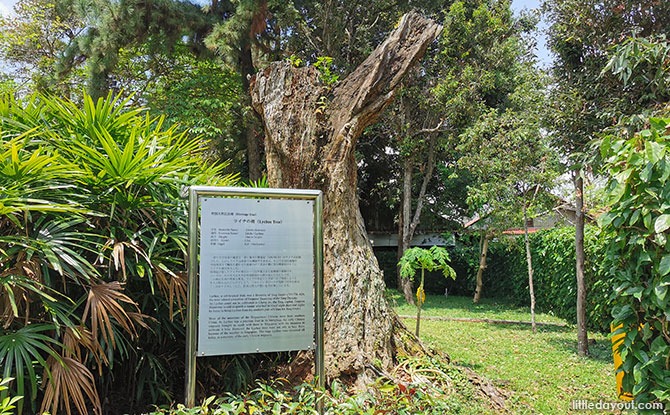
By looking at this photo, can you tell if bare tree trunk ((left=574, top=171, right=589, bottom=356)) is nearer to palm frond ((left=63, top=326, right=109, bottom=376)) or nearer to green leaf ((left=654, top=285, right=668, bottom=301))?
green leaf ((left=654, top=285, right=668, bottom=301))

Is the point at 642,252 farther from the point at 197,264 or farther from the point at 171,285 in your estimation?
the point at 171,285

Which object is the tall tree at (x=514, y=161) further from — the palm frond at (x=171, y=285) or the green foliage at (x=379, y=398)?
the palm frond at (x=171, y=285)

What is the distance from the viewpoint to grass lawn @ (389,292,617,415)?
15.5 ft

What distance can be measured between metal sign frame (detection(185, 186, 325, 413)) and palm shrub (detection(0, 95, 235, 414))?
1.21 ft

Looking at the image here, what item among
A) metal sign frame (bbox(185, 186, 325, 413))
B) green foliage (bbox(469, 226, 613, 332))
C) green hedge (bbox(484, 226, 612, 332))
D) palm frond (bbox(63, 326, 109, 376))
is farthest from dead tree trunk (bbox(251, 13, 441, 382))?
green hedge (bbox(484, 226, 612, 332))

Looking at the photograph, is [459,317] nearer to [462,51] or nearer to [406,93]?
[406,93]

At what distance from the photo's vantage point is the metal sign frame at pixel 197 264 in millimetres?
2951

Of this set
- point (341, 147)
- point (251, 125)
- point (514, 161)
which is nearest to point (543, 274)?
point (514, 161)

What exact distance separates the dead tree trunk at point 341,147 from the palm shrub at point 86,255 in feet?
3.25

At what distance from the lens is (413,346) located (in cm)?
494

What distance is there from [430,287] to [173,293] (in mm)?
16157

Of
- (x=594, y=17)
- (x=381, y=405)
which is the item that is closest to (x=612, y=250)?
(x=381, y=405)

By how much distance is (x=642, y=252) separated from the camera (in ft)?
8.05

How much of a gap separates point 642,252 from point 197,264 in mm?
2652
